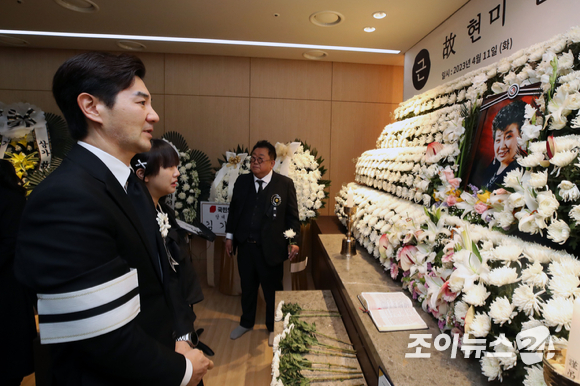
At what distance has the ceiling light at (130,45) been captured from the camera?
160 inches

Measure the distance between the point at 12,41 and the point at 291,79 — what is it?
398 cm

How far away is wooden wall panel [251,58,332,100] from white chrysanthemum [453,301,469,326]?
4.18m

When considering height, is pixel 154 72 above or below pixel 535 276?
above

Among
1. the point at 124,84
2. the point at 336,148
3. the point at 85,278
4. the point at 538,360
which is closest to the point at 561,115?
the point at 538,360

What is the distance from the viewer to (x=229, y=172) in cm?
395

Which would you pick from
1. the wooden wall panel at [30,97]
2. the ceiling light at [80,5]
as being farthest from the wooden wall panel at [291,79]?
the wooden wall panel at [30,97]

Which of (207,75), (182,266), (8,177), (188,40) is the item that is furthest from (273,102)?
(182,266)

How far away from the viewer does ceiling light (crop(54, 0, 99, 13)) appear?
9.93 feet

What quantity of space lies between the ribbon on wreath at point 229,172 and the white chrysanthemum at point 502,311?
10.5 feet

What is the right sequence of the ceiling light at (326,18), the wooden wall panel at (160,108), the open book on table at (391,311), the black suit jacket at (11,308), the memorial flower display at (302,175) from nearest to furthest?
the open book on table at (391,311) → the black suit jacket at (11,308) → the ceiling light at (326,18) → the memorial flower display at (302,175) → the wooden wall panel at (160,108)

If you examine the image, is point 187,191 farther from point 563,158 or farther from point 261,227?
point 563,158

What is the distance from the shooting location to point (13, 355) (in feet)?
6.81

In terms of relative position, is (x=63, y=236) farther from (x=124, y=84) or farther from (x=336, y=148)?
(x=336, y=148)

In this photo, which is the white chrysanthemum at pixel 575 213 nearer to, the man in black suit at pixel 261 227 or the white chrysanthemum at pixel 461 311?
the white chrysanthemum at pixel 461 311
